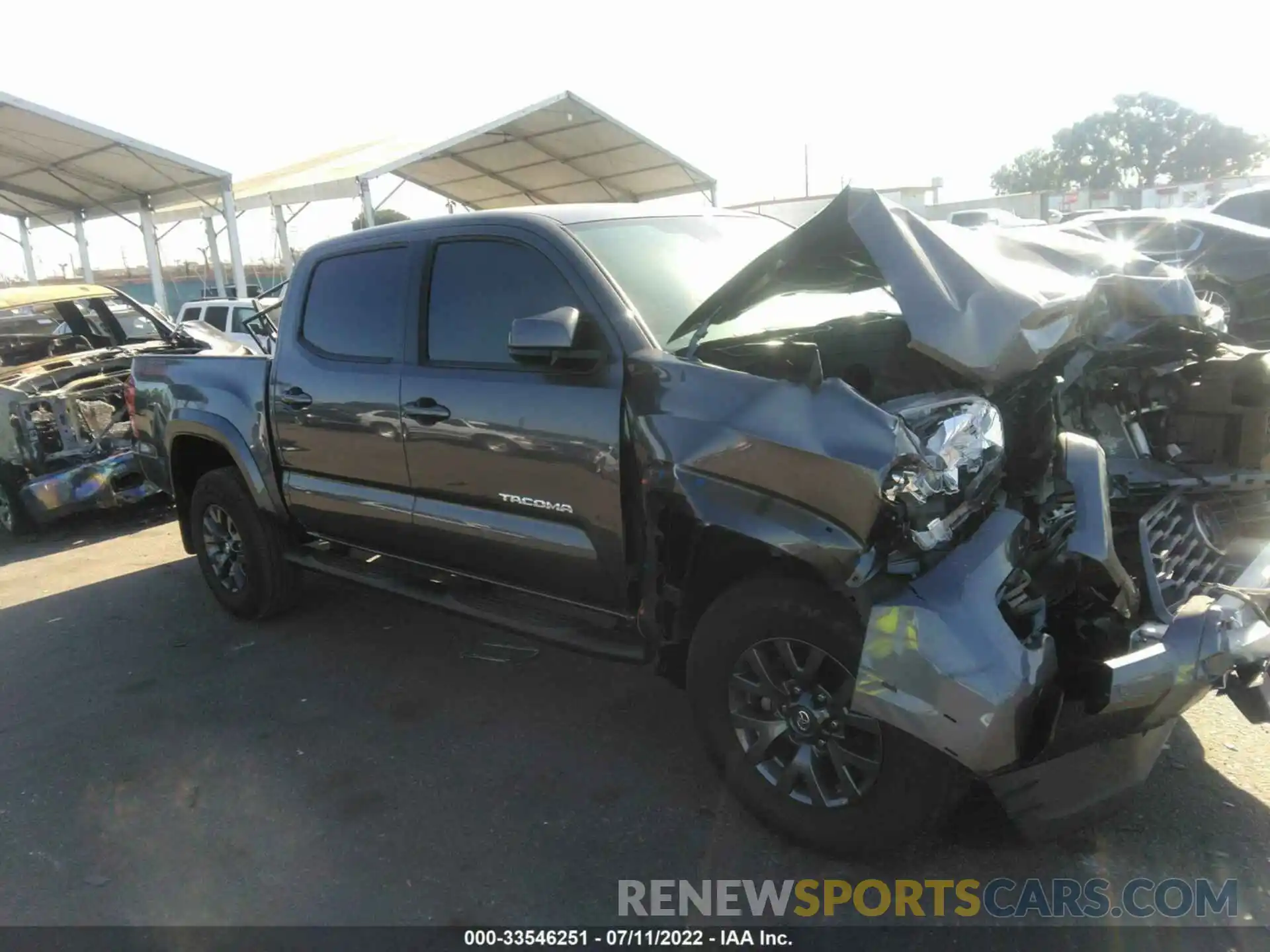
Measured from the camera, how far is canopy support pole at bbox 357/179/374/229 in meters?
16.3

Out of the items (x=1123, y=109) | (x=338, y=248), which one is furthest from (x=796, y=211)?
(x=1123, y=109)

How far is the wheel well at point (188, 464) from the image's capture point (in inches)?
207

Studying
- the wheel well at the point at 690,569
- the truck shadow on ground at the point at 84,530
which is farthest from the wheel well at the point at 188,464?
the wheel well at the point at 690,569

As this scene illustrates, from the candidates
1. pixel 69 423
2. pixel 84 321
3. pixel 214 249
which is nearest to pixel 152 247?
pixel 214 249

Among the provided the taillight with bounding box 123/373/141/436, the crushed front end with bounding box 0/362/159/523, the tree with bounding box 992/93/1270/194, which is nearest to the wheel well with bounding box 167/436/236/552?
the taillight with bounding box 123/373/141/436

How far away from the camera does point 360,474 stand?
4.14 m

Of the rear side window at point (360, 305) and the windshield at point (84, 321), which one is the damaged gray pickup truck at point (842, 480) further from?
the windshield at point (84, 321)

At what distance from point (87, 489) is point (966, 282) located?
24.0 feet

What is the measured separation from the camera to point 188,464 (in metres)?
5.41

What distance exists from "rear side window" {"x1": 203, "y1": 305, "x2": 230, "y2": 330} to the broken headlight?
45.7ft

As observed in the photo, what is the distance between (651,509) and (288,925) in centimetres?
168

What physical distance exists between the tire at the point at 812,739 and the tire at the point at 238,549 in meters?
2.93

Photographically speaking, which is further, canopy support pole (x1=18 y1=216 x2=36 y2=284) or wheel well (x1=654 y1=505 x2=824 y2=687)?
canopy support pole (x1=18 y1=216 x2=36 y2=284)

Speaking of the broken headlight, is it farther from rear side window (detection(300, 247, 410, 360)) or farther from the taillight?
the taillight
